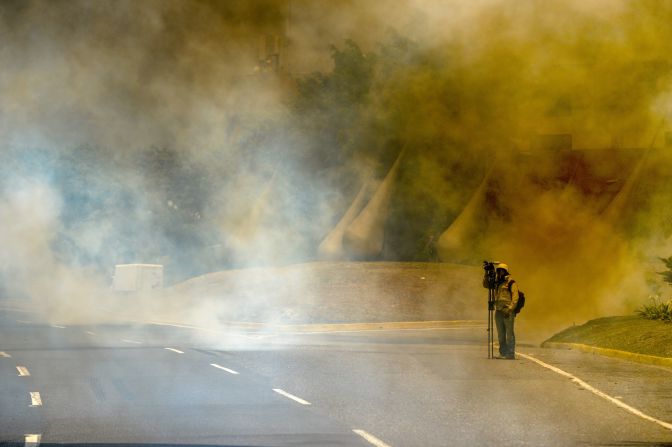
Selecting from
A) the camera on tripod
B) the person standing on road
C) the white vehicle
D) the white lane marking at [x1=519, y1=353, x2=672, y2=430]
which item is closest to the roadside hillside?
the white vehicle

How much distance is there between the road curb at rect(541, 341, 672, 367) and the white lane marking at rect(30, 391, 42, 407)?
1116cm

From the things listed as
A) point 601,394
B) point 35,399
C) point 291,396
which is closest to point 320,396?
point 291,396

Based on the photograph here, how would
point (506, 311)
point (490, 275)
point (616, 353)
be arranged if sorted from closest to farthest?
point (490, 275) → point (506, 311) → point (616, 353)

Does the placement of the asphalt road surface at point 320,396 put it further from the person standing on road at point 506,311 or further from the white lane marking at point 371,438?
the person standing on road at point 506,311

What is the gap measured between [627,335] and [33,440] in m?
15.9

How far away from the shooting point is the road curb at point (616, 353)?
2056 centimetres

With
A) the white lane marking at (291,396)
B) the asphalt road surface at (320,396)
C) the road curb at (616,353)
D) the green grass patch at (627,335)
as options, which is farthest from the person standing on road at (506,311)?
the white lane marking at (291,396)

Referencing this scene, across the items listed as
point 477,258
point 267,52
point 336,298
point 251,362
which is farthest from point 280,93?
point 477,258

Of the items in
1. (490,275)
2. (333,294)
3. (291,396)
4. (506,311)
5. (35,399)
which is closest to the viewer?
(35,399)

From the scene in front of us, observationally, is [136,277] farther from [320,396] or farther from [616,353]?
[320,396]

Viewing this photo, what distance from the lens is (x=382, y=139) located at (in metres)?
34.2

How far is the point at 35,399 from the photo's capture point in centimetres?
1405

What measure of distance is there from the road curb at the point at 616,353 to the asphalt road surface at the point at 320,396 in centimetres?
47

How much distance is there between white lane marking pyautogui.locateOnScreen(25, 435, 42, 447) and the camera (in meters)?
10.1
